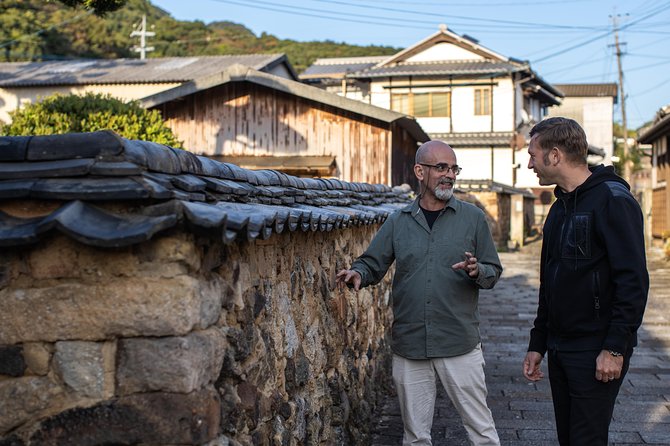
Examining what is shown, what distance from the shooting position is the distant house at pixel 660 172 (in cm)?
2189

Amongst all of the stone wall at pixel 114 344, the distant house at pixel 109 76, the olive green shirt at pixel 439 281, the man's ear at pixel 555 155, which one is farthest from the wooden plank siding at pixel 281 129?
the stone wall at pixel 114 344

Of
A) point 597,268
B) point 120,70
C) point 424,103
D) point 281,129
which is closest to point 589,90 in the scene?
point 424,103

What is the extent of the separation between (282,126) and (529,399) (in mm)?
10766

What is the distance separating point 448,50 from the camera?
35.4 m

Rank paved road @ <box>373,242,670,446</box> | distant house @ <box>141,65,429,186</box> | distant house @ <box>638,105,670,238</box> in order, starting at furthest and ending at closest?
distant house @ <box>638,105,670,238</box> < distant house @ <box>141,65,429,186</box> < paved road @ <box>373,242,670,446</box>

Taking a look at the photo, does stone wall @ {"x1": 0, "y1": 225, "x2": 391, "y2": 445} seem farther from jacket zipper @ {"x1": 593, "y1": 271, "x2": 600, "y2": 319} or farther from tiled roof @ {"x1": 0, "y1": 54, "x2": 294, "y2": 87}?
tiled roof @ {"x1": 0, "y1": 54, "x2": 294, "y2": 87}

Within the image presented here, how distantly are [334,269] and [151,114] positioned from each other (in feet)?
31.3

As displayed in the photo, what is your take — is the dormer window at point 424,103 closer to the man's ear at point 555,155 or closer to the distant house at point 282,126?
the distant house at point 282,126

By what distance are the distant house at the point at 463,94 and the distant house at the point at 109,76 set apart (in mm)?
6377

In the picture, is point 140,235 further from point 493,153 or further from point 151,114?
point 493,153

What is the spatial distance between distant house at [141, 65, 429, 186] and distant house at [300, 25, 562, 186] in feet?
57.0

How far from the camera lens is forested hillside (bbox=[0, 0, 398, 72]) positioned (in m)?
39.0

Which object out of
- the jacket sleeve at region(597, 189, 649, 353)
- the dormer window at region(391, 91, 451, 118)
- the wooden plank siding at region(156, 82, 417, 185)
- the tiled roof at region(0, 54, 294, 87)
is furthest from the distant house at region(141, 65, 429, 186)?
the dormer window at region(391, 91, 451, 118)

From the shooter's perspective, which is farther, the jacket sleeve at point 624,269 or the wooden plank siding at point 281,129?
the wooden plank siding at point 281,129
